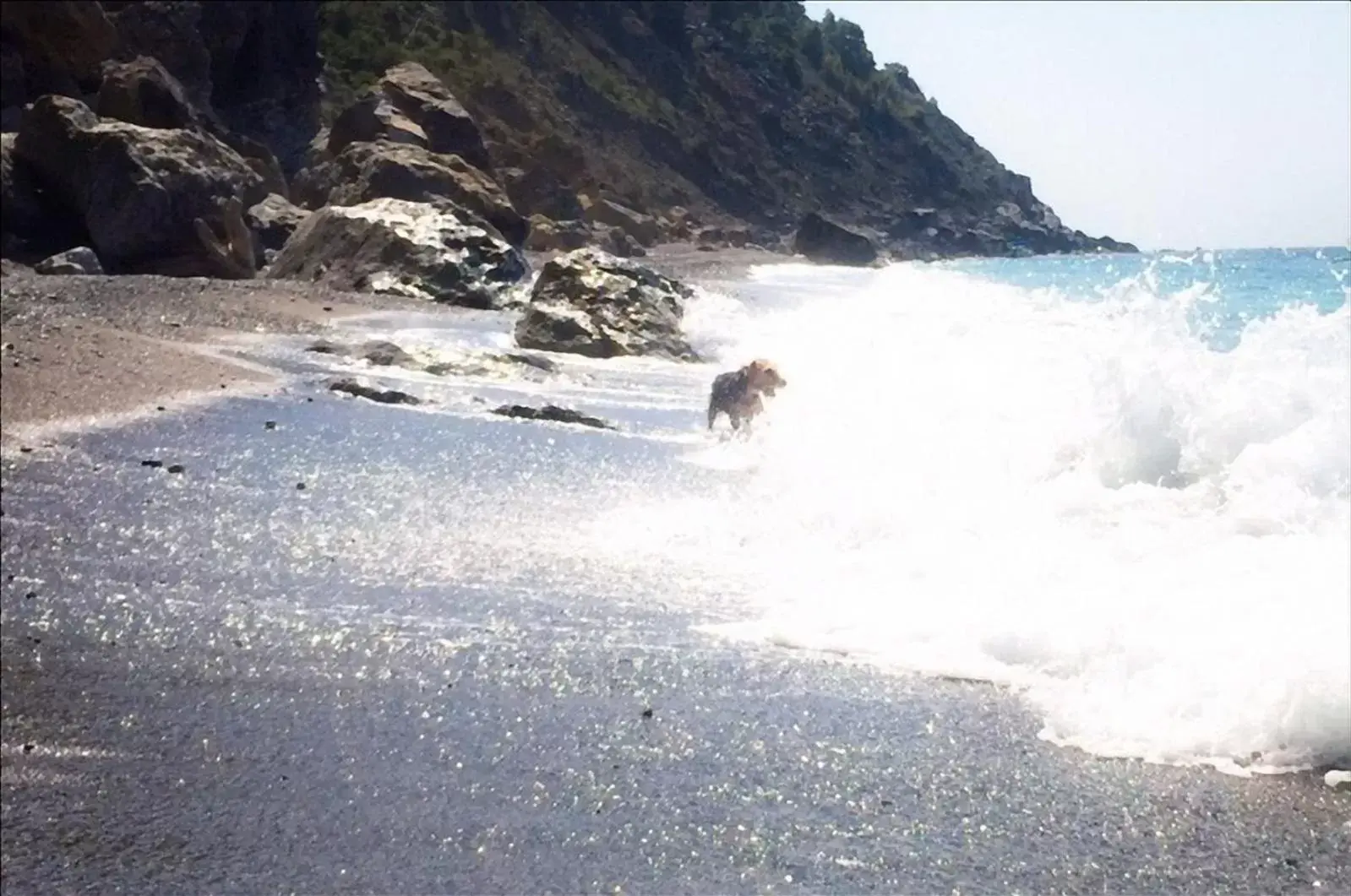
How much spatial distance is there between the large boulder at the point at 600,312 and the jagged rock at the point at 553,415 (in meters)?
5.69

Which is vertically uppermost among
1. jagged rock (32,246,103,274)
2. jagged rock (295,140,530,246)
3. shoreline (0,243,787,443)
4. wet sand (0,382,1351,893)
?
jagged rock (295,140,530,246)

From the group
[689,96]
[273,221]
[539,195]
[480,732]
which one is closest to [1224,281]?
[539,195]

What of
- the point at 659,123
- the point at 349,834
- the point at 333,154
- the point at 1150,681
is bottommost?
the point at 349,834

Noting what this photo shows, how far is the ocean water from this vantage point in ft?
16.0

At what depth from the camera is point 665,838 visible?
390 centimetres

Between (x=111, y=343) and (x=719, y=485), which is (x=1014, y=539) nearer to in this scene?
(x=719, y=485)

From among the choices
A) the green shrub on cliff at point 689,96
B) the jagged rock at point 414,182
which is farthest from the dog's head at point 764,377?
the green shrub on cliff at point 689,96

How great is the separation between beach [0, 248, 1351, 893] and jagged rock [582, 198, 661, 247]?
4681 centimetres

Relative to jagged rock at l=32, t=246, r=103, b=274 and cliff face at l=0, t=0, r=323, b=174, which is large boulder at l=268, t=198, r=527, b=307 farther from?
cliff face at l=0, t=0, r=323, b=174

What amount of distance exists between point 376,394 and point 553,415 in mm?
1610

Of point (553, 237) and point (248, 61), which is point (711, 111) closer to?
point (248, 61)

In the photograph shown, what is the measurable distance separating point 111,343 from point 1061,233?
394 feet

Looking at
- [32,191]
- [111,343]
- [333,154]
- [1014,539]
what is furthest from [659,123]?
[1014,539]

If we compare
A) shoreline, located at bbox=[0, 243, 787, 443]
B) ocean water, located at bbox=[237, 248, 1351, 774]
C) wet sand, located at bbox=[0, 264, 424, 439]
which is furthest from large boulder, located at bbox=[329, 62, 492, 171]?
ocean water, located at bbox=[237, 248, 1351, 774]
